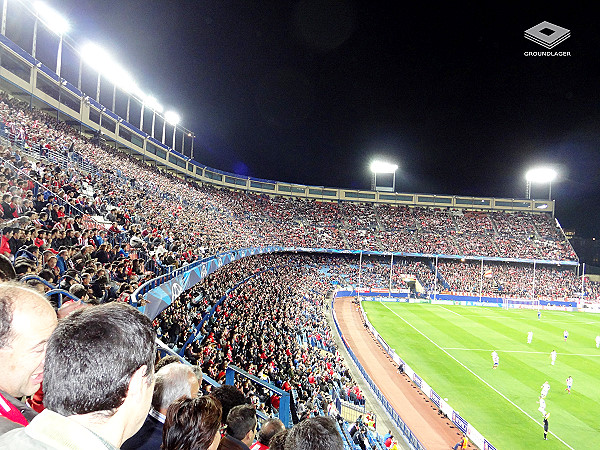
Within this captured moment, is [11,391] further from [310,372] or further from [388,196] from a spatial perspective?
[388,196]

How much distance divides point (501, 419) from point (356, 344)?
39.7 ft

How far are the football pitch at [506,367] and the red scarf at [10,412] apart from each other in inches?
677

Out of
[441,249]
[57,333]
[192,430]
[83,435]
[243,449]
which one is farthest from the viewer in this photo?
[441,249]

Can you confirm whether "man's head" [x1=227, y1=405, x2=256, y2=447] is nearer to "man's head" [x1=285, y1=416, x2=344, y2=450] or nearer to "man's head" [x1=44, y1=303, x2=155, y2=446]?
"man's head" [x1=285, y1=416, x2=344, y2=450]

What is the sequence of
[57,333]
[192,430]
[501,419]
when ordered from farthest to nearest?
1. [501,419]
2. [192,430]
3. [57,333]

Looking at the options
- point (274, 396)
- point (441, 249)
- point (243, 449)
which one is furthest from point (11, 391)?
point (441, 249)

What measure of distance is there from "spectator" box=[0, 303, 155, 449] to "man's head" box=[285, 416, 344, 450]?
1.64 metres

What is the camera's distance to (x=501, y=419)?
16.9m

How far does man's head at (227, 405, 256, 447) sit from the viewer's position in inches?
134

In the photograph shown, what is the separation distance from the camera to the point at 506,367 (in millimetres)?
24094

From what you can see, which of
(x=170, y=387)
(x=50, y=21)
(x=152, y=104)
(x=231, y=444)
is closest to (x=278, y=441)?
(x=231, y=444)

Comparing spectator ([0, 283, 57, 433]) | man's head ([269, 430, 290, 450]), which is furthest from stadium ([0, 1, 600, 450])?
spectator ([0, 283, 57, 433])

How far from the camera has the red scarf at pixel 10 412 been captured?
161cm

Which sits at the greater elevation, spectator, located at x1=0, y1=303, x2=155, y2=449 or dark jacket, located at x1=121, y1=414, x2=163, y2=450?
spectator, located at x1=0, y1=303, x2=155, y2=449
